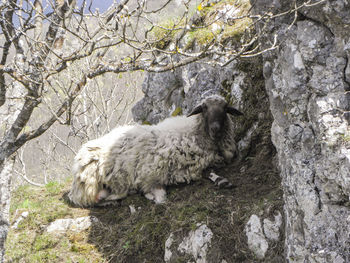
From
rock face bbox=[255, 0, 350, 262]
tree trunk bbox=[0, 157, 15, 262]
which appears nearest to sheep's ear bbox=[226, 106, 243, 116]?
rock face bbox=[255, 0, 350, 262]

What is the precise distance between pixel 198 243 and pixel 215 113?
2.44 m

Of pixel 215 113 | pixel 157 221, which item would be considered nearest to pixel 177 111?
pixel 215 113

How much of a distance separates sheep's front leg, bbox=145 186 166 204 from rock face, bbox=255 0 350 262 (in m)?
2.27

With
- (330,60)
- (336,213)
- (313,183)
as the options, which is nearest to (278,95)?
(330,60)

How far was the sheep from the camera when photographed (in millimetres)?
5676

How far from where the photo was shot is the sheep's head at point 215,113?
5797mm

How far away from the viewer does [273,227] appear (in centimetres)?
388

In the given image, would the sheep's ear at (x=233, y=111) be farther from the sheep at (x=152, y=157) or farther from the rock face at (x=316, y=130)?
the rock face at (x=316, y=130)

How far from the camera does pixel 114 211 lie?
225 inches

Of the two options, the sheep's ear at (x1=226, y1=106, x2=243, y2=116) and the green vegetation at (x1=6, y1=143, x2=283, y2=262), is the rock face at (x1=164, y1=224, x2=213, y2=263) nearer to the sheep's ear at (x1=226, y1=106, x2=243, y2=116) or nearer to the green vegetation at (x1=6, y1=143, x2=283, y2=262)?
the green vegetation at (x1=6, y1=143, x2=283, y2=262)

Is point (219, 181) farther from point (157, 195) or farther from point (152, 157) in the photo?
point (152, 157)

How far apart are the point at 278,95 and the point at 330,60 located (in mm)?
815

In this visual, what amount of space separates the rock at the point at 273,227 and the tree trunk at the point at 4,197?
3174 mm

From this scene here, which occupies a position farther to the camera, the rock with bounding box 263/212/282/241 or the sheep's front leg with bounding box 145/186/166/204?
the sheep's front leg with bounding box 145/186/166/204
